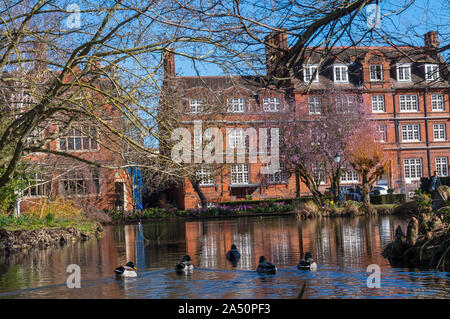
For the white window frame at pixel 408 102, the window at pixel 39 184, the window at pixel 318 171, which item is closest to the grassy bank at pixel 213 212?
the window at pixel 318 171

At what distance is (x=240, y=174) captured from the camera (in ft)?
160

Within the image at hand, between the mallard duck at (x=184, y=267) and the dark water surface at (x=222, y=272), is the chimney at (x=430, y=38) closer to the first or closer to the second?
the dark water surface at (x=222, y=272)

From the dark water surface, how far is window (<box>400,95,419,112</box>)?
35.8 metres

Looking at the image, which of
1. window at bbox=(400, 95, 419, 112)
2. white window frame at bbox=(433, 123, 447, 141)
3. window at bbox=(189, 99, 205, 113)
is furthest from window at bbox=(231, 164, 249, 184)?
window at bbox=(189, 99, 205, 113)

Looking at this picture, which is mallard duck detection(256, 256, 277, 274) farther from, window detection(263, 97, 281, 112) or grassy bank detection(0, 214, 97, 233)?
window detection(263, 97, 281, 112)

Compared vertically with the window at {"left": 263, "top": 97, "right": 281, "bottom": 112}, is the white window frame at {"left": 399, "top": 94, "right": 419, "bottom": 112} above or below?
above

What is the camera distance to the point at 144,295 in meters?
9.26

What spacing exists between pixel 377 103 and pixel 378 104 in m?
0.14

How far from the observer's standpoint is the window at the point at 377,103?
171 ft

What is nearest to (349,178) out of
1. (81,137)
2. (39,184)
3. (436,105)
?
(436,105)

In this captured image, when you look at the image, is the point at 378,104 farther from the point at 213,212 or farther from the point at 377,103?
the point at 213,212

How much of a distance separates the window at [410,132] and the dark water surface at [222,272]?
→ 35486mm

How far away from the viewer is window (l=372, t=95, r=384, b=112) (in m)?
52.0
